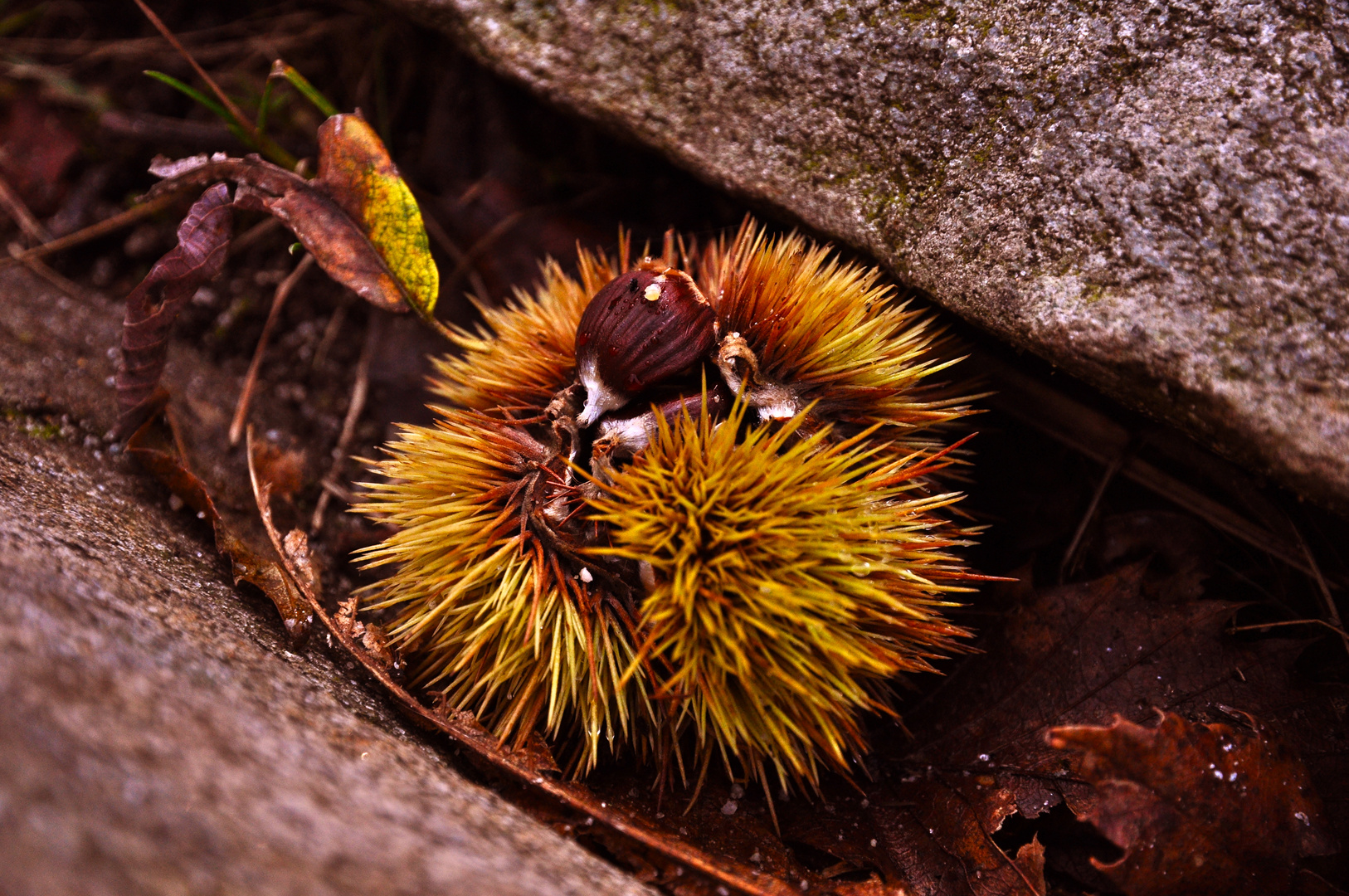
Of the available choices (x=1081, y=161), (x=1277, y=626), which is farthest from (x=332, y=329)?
(x=1277, y=626)

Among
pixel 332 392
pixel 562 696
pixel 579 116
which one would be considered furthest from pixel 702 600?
pixel 332 392

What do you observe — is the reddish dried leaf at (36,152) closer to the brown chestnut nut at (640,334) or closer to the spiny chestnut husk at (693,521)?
the spiny chestnut husk at (693,521)

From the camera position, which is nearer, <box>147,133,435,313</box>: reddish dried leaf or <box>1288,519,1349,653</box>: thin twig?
<box>1288,519,1349,653</box>: thin twig

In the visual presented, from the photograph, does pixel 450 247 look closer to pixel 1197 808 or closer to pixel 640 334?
pixel 640 334

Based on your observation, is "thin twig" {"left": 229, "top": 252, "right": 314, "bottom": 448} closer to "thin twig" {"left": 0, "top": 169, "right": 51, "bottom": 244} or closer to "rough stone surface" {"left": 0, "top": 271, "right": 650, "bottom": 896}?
"rough stone surface" {"left": 0, "top": 271, "right": 650, "bottom": 896}

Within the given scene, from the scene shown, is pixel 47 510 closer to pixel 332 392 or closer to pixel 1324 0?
pixel 332 392

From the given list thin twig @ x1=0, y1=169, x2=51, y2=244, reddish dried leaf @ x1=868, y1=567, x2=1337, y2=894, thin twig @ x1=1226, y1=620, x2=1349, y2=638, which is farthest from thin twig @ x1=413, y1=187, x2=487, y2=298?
thin twig @ x1=1226, y1=620, x2=1349, y2=638

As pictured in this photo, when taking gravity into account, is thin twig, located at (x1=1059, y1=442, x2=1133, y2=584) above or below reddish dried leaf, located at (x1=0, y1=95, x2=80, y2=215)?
above

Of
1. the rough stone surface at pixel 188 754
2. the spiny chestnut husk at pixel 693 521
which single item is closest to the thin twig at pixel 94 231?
the rough stone surface at pixel 188 754
